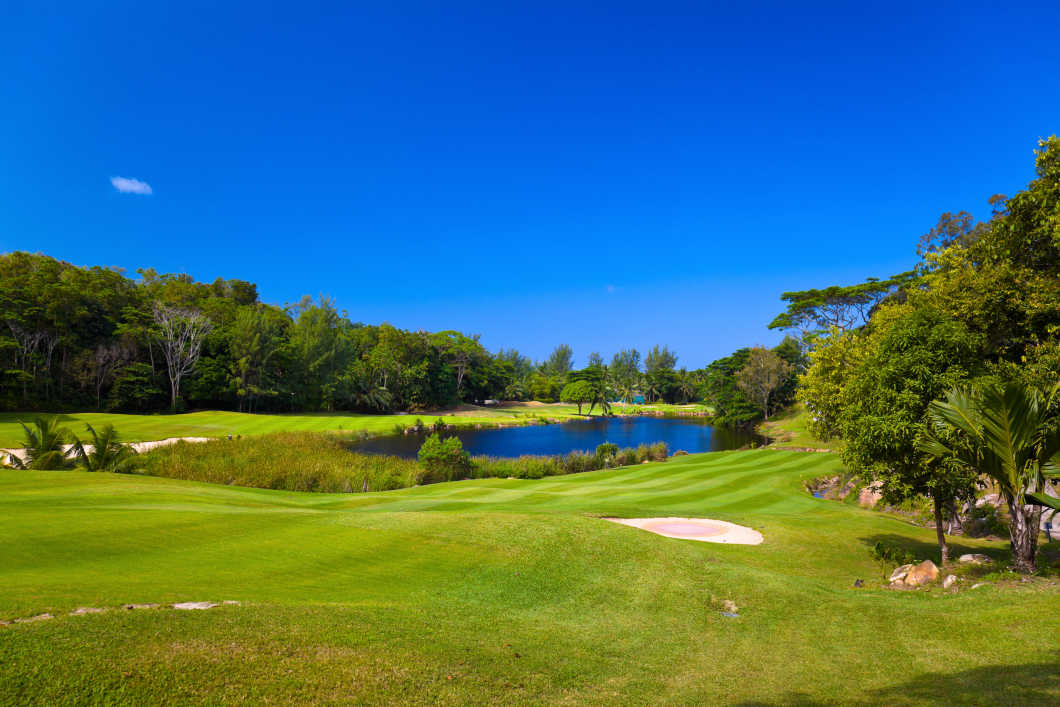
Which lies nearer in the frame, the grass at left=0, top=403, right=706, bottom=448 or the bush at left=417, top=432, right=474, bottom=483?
the bush at left=417, top=432, right=474, bottom=483

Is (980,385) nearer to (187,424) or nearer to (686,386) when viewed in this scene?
(187,424)

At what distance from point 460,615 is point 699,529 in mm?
11542

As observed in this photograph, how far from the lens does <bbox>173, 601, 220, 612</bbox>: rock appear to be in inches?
229

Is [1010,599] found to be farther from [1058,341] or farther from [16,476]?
[16,476]

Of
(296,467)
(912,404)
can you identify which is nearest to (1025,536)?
(912,404)

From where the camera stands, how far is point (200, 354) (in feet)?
214

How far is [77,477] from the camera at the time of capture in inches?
632

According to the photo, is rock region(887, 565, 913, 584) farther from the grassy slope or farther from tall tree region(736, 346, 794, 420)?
tall tree region(736, 346, 794, 420)

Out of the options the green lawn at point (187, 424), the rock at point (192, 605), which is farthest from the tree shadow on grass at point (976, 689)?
the green lawn at point (187, 424)

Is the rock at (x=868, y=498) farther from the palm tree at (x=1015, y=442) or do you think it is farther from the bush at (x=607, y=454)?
the bush at (x=607, y=454)

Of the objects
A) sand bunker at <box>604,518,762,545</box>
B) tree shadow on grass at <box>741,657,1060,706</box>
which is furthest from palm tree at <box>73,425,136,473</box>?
tree shadow on grass at <box>741,657,1060,706</box>

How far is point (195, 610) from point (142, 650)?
1.42 metres

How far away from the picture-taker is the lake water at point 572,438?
167 ft

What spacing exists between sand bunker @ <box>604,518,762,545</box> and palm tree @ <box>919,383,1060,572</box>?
235 inches
